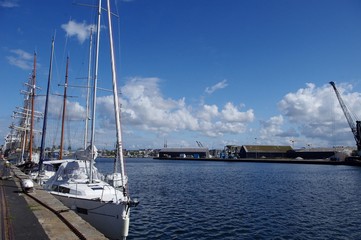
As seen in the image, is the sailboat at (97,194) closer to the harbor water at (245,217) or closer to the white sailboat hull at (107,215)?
the white sailboat hull at (107,215)

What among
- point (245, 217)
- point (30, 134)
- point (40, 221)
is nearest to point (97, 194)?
point (40, 221)

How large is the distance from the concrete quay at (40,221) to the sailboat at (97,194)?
1.98 metres

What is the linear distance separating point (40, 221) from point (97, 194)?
7.93m

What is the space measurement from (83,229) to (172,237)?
30.9 ft

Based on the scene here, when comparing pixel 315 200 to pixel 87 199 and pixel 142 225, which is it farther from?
pixel 87 199

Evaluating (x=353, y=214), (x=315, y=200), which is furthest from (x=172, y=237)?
(x=315, y=200)

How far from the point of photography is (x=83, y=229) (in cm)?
1399

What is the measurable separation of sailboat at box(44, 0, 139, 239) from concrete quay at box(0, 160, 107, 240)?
6.51 feet

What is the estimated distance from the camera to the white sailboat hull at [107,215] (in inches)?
746

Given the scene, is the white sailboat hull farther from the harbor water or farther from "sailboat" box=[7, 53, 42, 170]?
"sailboat" box=[7, 53, 42, 170]

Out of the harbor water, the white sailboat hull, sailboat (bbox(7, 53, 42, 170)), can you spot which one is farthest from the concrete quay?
sailboat (bbox(7, 53, 42, 170))

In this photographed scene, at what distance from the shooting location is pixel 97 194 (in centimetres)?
2320

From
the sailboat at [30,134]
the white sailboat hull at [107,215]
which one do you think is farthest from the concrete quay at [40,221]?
the sailboat at [30,134]

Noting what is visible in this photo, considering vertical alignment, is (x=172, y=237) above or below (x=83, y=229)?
below
